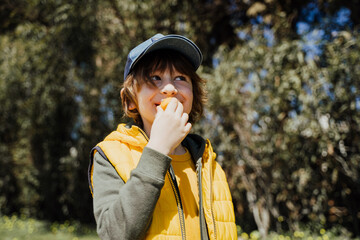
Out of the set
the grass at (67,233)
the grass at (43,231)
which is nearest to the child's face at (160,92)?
the grass at (67,233)

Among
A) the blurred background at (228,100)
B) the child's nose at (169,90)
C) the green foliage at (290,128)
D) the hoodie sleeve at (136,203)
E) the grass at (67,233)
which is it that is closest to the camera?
the hoodie sleeve at (136,203)

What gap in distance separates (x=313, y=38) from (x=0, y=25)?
550 centimetres

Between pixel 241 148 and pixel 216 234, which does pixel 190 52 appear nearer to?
pixel 216 234

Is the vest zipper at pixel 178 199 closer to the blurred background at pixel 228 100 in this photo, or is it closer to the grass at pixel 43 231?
the blurred background at pixel 228 100

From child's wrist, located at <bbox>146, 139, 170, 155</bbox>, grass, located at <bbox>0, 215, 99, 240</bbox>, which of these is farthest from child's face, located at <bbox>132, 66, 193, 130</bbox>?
grass, located at <bbox>0, 215, 99, 240</bbox>

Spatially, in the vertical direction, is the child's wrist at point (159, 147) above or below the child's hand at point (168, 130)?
below

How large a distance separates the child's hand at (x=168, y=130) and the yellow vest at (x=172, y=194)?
132mm

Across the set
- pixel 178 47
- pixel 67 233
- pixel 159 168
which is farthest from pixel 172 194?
pixel 67 233

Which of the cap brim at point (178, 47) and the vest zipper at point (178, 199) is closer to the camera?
the vest zipper at point (178, 199)

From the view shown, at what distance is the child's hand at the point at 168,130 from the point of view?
0.90 m

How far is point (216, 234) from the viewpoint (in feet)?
3.29

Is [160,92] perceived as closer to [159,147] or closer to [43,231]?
[159,147]

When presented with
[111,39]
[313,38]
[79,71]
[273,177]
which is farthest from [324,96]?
[79,71]

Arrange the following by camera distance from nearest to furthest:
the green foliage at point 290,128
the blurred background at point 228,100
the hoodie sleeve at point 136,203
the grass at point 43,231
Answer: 1. the hoodie sleeve at point 136,203
2. the green foliage at point 290,128
3. the blurred background at point 228,100
4. the grass at point 43,231
